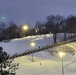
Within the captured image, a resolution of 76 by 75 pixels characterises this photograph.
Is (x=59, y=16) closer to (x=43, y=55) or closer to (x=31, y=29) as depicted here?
(x=31, y=29)

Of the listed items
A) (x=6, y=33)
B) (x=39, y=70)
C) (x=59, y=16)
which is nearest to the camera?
(x=39, y=70)

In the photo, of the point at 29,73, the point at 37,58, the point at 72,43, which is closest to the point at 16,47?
the point at 72,43

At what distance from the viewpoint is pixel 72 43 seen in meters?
94.9

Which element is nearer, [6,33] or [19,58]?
[19,58]

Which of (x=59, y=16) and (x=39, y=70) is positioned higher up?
(x=59, y=16)

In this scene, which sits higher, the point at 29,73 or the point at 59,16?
the point at 59,16

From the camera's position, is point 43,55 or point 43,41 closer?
point 43,55

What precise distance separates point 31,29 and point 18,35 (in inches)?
594

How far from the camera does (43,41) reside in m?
108

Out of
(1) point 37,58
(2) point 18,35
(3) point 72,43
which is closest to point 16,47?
(3) point 72,43

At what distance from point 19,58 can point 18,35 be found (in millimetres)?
58574

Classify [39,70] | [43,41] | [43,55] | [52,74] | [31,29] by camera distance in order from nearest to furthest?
Answer: [52,74] < [39,70] < [43,55] < [43,41] < [31,29]

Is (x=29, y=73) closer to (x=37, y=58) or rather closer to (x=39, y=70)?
(x=39, y=70)

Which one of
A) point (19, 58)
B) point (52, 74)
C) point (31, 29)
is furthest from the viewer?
point (31, 29)
